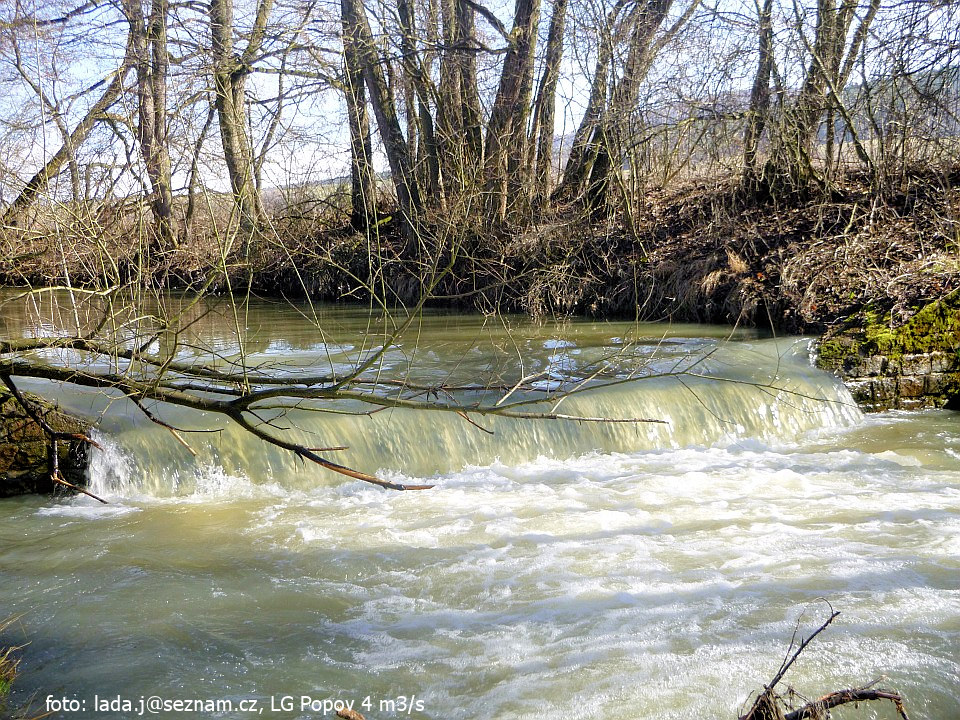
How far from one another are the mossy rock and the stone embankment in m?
7.46

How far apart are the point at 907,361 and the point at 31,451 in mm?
8481

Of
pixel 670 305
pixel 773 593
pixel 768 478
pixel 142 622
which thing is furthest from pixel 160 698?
pixel 670 305

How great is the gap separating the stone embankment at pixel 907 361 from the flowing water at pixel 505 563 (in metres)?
0.60

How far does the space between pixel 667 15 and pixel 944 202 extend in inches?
209

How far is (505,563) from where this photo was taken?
527cm

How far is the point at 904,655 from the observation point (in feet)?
13.1

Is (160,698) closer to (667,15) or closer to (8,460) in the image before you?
(8,460)

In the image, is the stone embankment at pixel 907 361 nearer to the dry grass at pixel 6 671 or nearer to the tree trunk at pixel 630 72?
the tree trunk at pixel 630 72

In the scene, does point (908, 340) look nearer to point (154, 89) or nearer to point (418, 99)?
point (418, 99)

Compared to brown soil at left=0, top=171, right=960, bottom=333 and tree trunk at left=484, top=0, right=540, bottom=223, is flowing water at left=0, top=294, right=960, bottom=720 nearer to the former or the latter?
brown soil at left=0, top=171, right=960, bottom=333

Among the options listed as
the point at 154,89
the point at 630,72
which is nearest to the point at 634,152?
the point at 630,72

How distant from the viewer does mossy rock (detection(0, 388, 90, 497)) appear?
6.32 m

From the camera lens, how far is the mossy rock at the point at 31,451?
6324 mm

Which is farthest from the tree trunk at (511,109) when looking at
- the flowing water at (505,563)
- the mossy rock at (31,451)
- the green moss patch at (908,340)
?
the mossy rock at (31,451)
